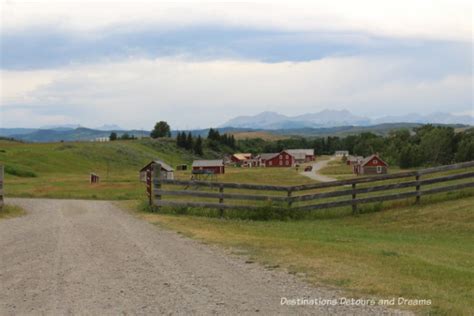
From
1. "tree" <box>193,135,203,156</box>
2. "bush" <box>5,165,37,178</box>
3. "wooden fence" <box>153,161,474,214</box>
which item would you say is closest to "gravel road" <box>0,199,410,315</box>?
"wooden fence" <box>153,161,474,214</box>

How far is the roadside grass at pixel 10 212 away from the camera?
18097mm

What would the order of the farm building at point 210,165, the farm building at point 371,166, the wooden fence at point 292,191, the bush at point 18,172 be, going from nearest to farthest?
the wooden fence at point 292,191
the bush at point 18,172
the farm building at point 371,166
the farm building at point 210,165

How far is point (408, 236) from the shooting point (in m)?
15.5

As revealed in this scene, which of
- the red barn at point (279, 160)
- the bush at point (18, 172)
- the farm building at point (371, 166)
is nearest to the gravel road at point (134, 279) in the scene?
the bush at point (18, 172)

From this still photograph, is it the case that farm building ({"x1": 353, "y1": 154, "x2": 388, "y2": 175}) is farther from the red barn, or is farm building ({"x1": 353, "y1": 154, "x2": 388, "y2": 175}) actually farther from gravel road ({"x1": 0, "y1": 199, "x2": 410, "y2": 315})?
gravel road ({"x1": 0, "y1": 199, "x2": 410, "y2": 315})

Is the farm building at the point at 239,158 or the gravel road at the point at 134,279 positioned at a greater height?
the gravel road at the point at 134,279

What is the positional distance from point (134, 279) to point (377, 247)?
19.2 ft

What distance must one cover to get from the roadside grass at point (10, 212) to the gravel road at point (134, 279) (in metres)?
4.39

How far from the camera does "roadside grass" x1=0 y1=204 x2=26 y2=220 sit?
1810 cm

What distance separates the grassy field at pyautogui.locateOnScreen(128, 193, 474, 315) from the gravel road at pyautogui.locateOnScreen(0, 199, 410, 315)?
26.7 inches

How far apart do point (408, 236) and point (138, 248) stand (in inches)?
301

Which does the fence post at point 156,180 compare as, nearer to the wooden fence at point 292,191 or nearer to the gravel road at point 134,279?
the wooden fence at point 292,191

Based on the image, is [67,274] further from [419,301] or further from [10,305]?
[419,301]

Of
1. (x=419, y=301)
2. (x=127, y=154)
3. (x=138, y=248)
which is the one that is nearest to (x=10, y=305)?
(x=138, y=248)
